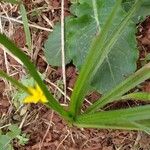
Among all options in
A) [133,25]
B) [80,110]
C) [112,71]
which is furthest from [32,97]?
[133,25]

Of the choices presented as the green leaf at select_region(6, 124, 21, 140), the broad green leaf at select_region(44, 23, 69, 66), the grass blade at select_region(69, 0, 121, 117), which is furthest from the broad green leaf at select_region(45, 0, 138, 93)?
the green leaf at select_region(6, 124, 21, 140)

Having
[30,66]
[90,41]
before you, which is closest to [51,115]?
[90,41]

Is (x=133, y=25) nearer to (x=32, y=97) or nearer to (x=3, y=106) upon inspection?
(x=32, y=97)

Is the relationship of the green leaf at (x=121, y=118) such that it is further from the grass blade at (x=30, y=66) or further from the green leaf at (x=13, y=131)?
the green leaf at (x=13, y=131)

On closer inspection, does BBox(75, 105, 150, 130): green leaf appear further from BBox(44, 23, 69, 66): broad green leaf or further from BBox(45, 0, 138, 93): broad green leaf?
BBox(44, 23, 69, 66): broad green leaf

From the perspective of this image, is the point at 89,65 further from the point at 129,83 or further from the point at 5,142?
the point at 5,142
